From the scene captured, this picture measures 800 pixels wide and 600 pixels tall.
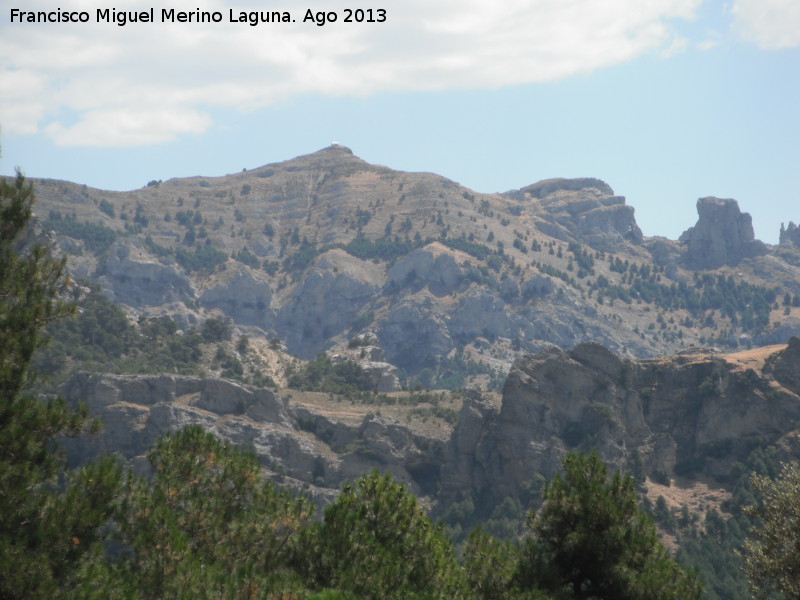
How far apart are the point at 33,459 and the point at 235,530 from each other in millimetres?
7174

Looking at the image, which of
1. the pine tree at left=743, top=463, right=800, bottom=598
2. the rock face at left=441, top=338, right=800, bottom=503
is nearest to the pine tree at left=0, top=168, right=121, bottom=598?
the pine tree at left=743, top=463, right=800, bottom=598

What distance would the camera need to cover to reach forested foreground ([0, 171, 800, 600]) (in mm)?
20672

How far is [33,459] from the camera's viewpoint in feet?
69.7

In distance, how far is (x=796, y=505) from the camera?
30.6 meters

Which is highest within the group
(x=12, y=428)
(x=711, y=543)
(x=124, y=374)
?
(x=12, y=428)

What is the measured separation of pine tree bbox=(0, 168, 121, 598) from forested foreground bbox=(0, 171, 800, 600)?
33 millimetres

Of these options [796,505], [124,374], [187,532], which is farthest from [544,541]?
[124,374]

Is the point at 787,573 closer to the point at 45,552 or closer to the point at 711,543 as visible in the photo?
the point at 45,552

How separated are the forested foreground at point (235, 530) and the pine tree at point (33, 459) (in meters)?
0.03

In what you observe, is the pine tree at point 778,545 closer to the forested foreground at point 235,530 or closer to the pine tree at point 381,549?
the forested foreground at point 235,530

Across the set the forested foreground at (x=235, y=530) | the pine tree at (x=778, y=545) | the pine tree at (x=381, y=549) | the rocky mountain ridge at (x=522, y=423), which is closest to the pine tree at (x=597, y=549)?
the forested foreground at (x=235, y=530)

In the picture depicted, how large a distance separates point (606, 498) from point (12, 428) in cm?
1645

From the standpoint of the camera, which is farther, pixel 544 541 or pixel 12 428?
pixel 544 541

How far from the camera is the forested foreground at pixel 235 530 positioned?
2067cm
